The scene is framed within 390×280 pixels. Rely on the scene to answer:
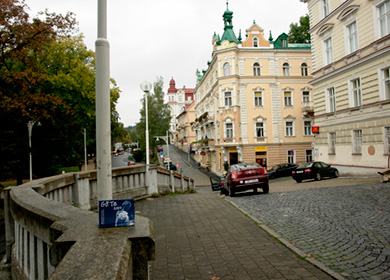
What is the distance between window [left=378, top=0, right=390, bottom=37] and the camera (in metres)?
17.7

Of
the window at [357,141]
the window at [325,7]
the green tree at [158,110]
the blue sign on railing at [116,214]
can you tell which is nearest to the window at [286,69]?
the window at [325,7]

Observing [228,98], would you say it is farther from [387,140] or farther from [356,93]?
[387,140]

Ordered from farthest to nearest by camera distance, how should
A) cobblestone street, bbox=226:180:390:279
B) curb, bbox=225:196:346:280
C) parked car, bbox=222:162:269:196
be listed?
parked car, bbox=222:162:269:196
cobblestone street, bbox=226:180:390:279
curb, bbox=225:196:346:280

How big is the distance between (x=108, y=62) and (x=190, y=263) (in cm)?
315

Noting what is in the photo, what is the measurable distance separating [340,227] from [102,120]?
5501 mm

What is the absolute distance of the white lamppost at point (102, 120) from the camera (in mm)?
3506

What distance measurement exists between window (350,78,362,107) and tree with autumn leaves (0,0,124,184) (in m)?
18.0

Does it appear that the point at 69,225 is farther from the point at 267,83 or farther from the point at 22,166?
the point at 267,83

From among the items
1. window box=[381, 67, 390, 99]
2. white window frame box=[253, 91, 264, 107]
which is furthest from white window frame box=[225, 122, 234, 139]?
window box=[381, 67, 390, 99]

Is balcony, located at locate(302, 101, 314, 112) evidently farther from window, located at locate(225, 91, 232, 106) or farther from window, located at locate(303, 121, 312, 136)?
window, located at locate(225, 91, 232, 106)

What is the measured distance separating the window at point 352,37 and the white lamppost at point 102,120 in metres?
21.3

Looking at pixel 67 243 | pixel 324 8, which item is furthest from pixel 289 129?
pixel 67 243

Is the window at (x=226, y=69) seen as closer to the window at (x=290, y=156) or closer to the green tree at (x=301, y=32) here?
the window at (x=290, y=156)

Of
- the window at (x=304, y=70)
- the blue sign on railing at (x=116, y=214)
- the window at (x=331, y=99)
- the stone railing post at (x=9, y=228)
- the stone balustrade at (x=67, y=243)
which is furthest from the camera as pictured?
the window at (x=304, y=70)
